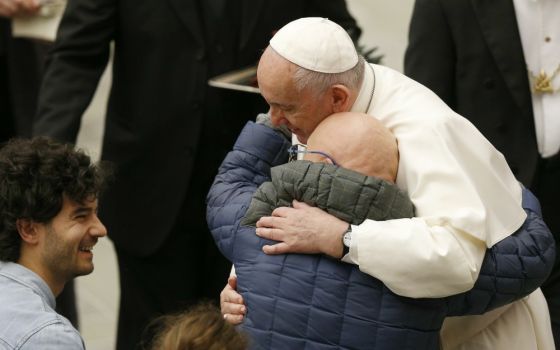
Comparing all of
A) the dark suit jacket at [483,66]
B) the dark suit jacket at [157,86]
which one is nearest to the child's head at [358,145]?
the dark suit jacket at [483,66]

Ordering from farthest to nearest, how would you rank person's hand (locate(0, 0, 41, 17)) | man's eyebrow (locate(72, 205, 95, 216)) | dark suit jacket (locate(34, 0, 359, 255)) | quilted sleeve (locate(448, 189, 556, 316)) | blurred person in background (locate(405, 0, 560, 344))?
person's hand (locate(0, 0, 41, 17)), dark suit jacket (locate(34, 0, 359, 255)), blurred person in background (locate(405, 0, 560, 344)), man's eyebrow (locate(72, 205, 95, 216)), quilted sleeve (locate(448, 189, 556, 316))

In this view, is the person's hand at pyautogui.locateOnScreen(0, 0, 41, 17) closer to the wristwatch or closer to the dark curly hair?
the dark curly hair

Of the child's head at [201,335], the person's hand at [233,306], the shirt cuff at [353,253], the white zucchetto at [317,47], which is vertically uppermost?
the white zucchetto at [317,47]

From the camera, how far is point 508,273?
2.78 meters

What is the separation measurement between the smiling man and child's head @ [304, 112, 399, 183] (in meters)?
0.81

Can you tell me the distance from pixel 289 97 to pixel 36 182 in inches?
30.7

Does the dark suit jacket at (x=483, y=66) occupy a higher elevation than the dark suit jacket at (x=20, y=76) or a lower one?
higher

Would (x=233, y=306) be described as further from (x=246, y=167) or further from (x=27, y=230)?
(x=27, y=230)

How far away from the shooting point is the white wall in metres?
8.41

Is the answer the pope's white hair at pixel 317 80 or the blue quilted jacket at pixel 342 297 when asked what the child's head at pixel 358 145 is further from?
the blue quilted jacket at pixel 342 297

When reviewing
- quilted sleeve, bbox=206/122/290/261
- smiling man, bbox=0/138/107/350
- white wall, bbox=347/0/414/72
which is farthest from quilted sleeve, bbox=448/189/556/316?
white wall, bbox=347/0/414/72

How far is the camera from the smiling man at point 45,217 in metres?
3.10

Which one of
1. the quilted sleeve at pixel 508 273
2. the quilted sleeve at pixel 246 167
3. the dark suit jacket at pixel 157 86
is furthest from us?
the dark suit jacket at pixel 157 86

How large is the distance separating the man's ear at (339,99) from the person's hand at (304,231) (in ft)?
0.86
